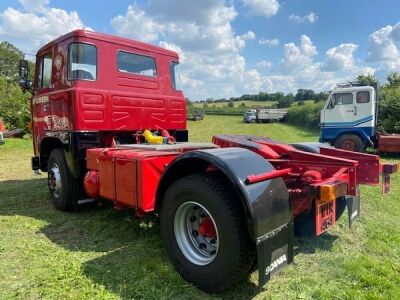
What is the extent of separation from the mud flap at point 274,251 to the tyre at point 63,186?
11.7 ft

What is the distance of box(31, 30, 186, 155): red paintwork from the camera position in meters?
5.26

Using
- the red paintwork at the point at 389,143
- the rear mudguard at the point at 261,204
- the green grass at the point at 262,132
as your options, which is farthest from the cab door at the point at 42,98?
the green grass at the point at 262,132

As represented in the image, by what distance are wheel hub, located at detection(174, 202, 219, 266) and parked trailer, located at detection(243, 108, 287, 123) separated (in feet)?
135

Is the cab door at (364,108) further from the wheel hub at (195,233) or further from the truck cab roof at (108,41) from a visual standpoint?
the wheel hub at (195,233)

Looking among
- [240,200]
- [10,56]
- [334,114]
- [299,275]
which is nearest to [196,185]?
[240,200]

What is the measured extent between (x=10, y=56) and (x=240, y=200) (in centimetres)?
6887

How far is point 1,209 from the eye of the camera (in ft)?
20.0

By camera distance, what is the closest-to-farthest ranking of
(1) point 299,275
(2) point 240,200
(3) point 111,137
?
1. (2) point 240,200
2. (1) point 299,275
3. (3) point 111,137

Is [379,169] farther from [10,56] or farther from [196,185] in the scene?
[10,56]

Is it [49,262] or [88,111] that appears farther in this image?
[88,111]

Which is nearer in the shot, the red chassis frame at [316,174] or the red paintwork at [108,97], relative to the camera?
the red chassis frame at [316,174]

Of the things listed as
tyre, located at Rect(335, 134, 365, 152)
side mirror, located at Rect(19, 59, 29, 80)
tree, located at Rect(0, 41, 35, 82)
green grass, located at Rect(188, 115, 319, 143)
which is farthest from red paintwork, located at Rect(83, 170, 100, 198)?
tree, located at Rect(0, 41, 35, 82)

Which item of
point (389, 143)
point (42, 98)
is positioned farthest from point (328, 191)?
point (389, 143)

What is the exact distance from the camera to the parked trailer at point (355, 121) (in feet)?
46.1
